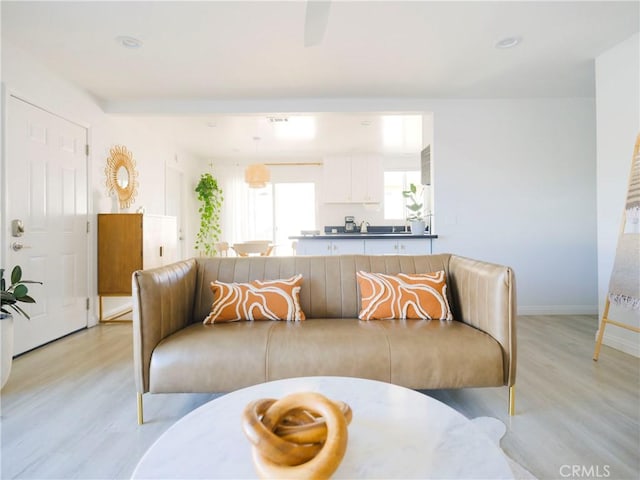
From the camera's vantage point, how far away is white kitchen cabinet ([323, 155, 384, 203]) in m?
6.82

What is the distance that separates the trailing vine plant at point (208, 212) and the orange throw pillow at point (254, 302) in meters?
4.88

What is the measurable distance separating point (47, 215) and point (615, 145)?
4809 millimetres

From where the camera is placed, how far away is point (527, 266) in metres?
4.00

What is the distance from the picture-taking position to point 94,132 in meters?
3.76

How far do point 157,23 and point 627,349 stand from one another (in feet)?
13.9

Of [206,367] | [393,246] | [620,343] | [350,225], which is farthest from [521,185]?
[206,367]

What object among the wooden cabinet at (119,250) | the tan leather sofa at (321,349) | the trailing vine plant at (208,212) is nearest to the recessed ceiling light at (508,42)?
the tan leather sofa at (321,349)

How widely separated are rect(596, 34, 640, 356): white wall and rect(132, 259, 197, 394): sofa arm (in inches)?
129

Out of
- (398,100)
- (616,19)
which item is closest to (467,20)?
(616,19)

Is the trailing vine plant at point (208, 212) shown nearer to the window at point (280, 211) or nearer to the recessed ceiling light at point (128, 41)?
the window at point (280, 211)

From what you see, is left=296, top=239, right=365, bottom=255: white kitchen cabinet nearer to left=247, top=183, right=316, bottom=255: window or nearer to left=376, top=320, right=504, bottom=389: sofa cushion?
left=376, top=320, right=504, bottom=389: sofa cushion

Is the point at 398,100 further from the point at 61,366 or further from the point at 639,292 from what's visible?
the point at 61,366

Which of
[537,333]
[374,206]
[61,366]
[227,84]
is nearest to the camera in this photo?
[61,366]

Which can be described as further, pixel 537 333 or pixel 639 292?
pixel 537 333
